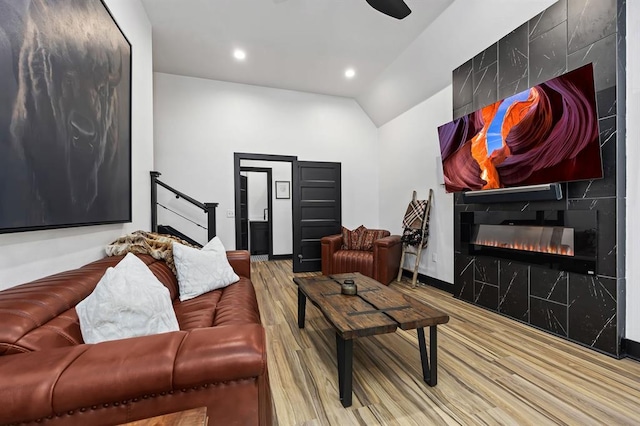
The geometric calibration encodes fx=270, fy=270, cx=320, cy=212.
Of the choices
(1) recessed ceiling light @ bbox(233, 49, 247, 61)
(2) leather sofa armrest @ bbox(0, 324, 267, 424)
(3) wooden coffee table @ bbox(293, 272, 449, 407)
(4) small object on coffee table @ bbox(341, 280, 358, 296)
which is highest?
(1) recessed ceiling light @ bbox(233, 49, 247, 61)

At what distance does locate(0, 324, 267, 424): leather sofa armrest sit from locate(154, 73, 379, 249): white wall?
12.5 ft

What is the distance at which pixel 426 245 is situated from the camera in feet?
13.4

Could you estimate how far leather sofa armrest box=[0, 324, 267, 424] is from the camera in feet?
2.42

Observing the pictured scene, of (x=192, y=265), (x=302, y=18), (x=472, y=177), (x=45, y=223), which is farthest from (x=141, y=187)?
(x=472, y=177)

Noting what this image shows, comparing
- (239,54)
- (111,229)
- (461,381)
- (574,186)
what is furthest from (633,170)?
(239,54)

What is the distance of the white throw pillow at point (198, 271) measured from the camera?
215cm

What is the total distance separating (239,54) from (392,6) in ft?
7.86

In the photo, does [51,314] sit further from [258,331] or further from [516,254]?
[516,254]

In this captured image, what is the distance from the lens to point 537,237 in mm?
2570

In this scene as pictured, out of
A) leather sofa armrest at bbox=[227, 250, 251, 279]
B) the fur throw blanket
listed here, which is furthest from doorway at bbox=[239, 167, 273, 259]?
the fur throw blanket

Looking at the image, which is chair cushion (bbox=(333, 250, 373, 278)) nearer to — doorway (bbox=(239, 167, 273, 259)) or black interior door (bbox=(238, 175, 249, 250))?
doorway (bbox=(239, 167, 273, 259))

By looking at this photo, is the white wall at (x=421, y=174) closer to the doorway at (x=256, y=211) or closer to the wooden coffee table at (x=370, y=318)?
the wooden coffee table at (x=370, y=318)

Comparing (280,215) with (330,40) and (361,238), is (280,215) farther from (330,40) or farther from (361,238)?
(330,40)

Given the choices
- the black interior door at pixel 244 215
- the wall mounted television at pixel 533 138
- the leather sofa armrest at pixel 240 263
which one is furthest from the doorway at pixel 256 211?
the wall mounted television at pixel 533 138
